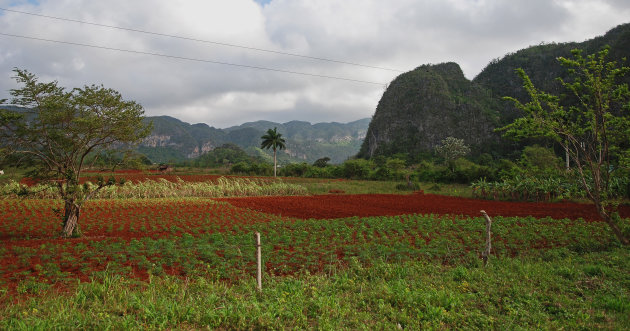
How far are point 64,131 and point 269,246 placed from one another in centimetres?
744

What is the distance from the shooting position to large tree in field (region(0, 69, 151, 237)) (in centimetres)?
930

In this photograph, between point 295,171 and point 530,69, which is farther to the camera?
point 530,69

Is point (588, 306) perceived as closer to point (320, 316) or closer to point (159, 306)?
point (320, 316)

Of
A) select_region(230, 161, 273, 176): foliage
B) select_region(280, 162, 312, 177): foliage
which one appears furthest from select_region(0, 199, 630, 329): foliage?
select_region(280, 162, 312, 177): foliage

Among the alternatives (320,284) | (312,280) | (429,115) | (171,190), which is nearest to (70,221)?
(312,280)

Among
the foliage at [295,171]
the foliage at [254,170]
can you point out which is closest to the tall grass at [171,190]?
the foliage at [254,170]

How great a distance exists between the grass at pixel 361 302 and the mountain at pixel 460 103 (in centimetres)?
9164

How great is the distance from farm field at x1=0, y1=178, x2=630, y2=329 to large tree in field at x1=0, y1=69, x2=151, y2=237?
195 cm

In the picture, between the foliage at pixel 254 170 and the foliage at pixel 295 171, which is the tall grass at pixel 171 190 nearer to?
the foliage at pixel 254 170

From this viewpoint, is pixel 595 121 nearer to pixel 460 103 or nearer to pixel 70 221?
pixel 70 221

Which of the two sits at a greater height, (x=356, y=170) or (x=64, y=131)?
(x=64, y=131)

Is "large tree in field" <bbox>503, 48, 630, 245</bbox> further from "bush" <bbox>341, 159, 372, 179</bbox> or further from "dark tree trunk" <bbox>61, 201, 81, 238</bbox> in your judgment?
"bush" <bbox>341, 159, 372, 179</bbox>

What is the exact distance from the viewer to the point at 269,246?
9.03 m

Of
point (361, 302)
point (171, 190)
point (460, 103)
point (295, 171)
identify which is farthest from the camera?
point (460, 103)
